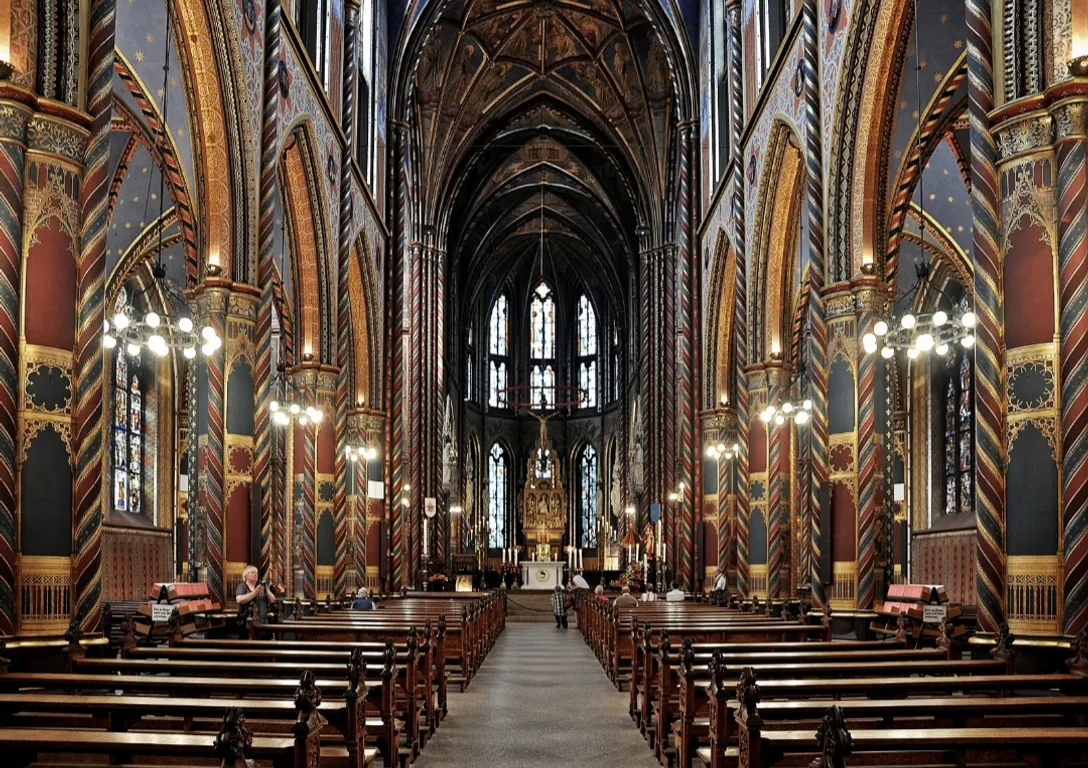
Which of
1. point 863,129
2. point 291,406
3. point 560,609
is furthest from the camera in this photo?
point 560,609

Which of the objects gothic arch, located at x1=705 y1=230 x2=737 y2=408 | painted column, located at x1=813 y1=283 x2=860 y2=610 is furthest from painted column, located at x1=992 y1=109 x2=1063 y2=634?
gothic arch, located at x1=705 y1=230 x2=737 y2=408

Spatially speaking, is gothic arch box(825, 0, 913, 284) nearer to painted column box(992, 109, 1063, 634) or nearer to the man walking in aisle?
painted column box(992, 109, 1063, 634)

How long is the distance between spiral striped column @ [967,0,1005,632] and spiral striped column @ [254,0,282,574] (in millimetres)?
10435

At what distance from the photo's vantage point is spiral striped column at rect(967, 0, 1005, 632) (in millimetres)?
10789

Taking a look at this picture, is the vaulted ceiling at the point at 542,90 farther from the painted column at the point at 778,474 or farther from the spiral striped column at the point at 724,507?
the painted column at the point at 778,474

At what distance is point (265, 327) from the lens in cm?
1772

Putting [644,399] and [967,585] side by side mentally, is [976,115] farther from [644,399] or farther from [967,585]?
[644,399]

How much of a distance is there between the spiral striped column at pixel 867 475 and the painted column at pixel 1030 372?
5.91 m

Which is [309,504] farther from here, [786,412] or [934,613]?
[934,613]

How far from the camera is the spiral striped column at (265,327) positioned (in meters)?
17.4

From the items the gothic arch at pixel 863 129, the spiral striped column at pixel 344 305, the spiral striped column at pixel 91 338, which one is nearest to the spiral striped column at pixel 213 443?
the spiral striped column at pixel 91 338

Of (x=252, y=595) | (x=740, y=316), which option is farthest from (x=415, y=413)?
(x=252, y=595)

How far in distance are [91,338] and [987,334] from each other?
327 inches

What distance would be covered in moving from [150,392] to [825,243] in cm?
2254
